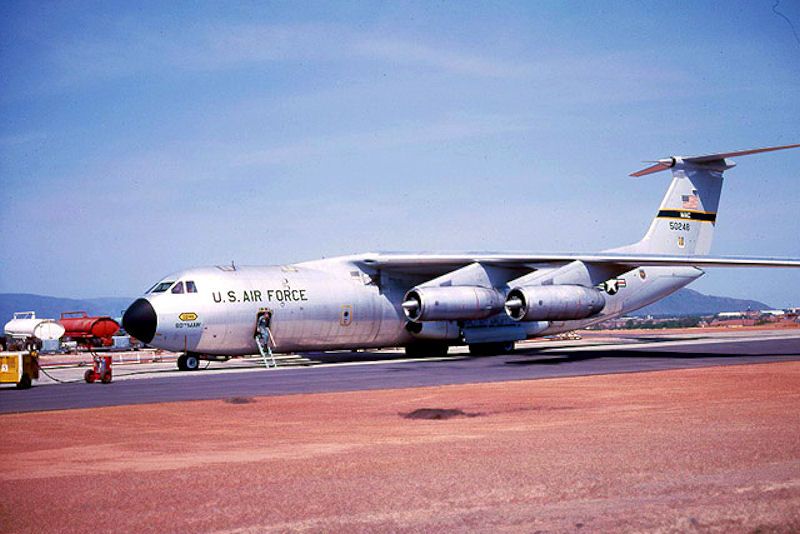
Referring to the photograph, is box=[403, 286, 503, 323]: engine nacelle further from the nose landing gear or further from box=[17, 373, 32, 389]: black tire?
box=[17, 373, 32, 389]: black tire

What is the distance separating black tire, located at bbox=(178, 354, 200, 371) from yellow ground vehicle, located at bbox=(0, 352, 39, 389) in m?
6.53

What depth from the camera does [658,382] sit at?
17172 millimetres

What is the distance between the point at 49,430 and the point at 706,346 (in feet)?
75.8

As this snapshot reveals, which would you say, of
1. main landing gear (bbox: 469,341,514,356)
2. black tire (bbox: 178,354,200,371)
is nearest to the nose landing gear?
black tire (bbox: 178,354,200,371)

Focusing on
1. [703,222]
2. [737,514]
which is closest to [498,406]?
[737,514]

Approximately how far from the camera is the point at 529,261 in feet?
95.9

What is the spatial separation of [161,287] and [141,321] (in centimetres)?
149

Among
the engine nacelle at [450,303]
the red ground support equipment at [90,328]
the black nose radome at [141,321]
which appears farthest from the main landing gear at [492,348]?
the red ground support equipment at [90,328]

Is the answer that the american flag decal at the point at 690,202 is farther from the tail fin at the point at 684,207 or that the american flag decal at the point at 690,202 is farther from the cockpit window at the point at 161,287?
the cockpit window at the point at 161,287

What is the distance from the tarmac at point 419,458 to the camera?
652 centimetres

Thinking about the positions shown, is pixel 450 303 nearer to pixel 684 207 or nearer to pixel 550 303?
pixel 550 303

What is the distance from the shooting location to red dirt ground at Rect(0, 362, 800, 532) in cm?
648

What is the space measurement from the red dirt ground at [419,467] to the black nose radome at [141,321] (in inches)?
433

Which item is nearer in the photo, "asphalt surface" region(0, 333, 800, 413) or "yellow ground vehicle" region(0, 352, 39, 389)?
"asphalt surface" region(0, 333, 800, 413)
